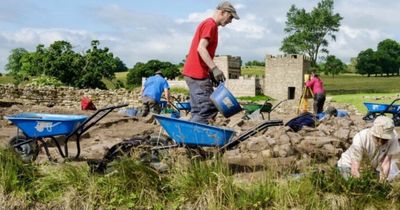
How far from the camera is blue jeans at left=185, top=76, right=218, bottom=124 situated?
5.65 m

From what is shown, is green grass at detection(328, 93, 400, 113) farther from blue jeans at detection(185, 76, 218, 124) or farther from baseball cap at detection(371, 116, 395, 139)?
baseball cap at detection(371, 116, 395, 139)

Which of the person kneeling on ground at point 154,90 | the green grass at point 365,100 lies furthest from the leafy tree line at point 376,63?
the person kneeling on ground at point 154,90

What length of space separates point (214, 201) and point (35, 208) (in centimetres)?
146

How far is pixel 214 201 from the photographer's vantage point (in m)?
4.29

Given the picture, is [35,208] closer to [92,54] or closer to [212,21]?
[212,21]

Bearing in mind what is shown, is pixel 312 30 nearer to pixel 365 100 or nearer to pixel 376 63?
pixel 376 63

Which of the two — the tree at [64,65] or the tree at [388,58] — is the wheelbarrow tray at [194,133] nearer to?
the tree at [64,65]

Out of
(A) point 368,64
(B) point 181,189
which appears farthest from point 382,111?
(A) point 368,64

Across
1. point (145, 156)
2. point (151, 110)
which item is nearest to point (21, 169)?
point (145, 156)

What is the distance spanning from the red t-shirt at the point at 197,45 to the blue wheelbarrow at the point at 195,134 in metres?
Result: 0.68

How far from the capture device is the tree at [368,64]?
269 feet

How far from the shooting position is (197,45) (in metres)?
5.68

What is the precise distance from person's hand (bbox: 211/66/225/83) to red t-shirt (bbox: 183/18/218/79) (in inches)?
6.7

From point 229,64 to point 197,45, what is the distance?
46.8m
